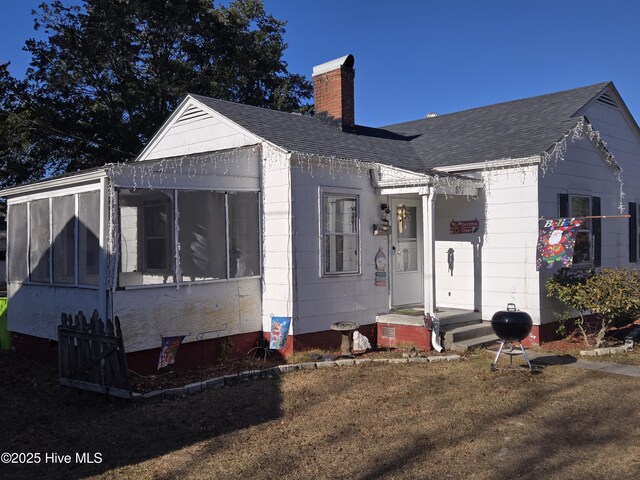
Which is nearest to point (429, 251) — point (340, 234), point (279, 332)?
point (340, 234)

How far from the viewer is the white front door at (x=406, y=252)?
1060 cm

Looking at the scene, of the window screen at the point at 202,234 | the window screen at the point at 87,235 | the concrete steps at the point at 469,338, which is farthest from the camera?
the concrete steps at the point at 469,338

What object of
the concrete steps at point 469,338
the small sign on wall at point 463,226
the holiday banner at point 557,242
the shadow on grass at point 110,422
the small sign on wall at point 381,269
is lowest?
the shadow on grass at point 110,422

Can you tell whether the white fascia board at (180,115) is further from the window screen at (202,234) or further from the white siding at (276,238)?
the window screen at (202,234)

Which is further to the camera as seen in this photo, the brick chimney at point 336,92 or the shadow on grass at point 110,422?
the brick chimney at point 336,92

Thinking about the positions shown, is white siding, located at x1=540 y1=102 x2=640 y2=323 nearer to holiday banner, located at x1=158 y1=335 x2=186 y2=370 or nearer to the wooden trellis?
holiday banner, located at x1=158 y1=335 x2=186 y2=370

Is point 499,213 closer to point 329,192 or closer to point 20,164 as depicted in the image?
point 329,192

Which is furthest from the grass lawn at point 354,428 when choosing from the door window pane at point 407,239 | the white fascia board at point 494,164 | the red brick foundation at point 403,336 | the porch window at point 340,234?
the white fascia board at point 494,164

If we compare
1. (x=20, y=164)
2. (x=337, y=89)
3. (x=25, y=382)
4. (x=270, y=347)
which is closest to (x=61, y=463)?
(x=25, y=382)

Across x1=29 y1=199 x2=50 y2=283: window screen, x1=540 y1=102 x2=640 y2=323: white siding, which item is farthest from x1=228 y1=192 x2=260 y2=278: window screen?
x1=540 y1=102 x2=640 y2=323: white siding

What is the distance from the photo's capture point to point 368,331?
982cm

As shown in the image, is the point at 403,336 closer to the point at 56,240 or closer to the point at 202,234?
the point at 202,234

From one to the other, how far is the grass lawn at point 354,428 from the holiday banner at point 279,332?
3.40 ft

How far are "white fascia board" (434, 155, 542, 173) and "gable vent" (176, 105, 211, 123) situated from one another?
188 inches
